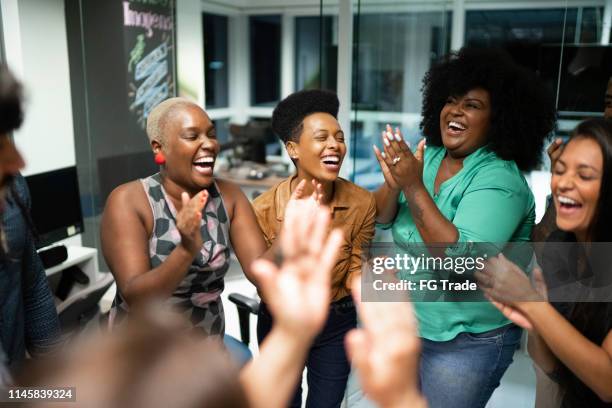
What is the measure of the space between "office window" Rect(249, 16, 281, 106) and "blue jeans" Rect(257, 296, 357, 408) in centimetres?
534

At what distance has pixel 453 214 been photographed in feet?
5.02

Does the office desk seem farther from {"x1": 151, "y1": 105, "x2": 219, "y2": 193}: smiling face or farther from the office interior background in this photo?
{"x1": 151, "y1": 105, "x2": 219, "y2": 193}: smiling face

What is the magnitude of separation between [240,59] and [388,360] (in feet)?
20.7

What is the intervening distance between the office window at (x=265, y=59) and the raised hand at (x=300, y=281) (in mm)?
6118

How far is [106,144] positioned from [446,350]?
3.30 meters

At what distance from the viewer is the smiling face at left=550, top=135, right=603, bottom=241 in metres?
1.14

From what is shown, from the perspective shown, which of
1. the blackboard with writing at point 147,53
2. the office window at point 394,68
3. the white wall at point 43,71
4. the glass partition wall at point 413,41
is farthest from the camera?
the office window at point 394,68

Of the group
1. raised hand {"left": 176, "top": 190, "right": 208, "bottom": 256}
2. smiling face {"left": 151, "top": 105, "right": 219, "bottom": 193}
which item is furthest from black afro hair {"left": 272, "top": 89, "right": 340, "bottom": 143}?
raised hand {"left": 176, "top": 190, "right": 208, "bottom": 256}

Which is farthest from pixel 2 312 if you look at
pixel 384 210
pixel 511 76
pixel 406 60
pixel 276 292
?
pixel 406 60

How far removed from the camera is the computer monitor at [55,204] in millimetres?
2703

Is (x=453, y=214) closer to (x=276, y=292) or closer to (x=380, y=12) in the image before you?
(x=276, y=292)

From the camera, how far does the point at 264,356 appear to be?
749mm

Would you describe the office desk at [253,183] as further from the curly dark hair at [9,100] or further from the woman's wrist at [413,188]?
the curly dark hair at [9,100]

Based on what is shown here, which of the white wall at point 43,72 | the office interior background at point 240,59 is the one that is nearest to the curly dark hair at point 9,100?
the office interior background at point 240,59
